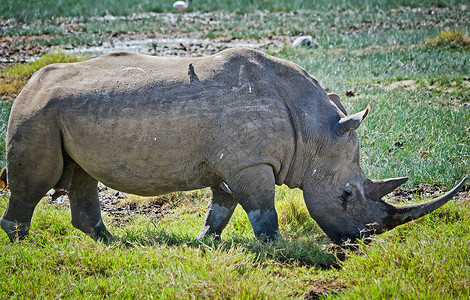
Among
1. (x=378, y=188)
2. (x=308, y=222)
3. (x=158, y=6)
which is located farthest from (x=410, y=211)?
(x=158, y=6)

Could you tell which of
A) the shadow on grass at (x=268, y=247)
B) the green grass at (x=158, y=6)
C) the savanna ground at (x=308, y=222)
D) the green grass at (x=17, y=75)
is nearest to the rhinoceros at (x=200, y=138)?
the shadow on grass at (x=268, y=247)

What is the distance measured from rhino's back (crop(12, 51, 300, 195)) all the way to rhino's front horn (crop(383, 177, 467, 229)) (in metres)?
1.12

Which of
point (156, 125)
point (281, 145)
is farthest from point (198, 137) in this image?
point (281, 145)

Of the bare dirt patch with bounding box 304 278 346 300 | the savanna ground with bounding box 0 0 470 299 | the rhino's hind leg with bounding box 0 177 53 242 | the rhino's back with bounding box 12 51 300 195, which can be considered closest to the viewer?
the savanna ground with bounding box 0 0 470 299

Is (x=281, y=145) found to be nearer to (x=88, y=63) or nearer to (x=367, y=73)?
(x=88, y=63)

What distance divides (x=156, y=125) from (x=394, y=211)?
92.0 inches

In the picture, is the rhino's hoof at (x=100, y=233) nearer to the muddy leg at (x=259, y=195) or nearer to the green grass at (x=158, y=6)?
the muddy leg at (x=259, y=195)

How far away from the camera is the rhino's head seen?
5.79m

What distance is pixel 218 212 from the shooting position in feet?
20.5

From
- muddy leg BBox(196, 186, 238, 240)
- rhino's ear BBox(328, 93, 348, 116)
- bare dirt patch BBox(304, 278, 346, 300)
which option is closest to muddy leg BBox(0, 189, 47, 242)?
muddy leg BBox(196, 186, 238, 240)

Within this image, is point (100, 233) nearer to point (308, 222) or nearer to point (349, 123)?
point (308, 222)

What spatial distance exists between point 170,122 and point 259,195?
103 cm

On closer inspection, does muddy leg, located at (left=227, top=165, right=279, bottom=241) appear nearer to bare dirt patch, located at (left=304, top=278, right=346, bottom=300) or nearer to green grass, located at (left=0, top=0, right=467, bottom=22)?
bare dirt patch, located at (left=304, top=278, right=346, bottom=300)

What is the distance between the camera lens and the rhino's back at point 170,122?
5512 mm
